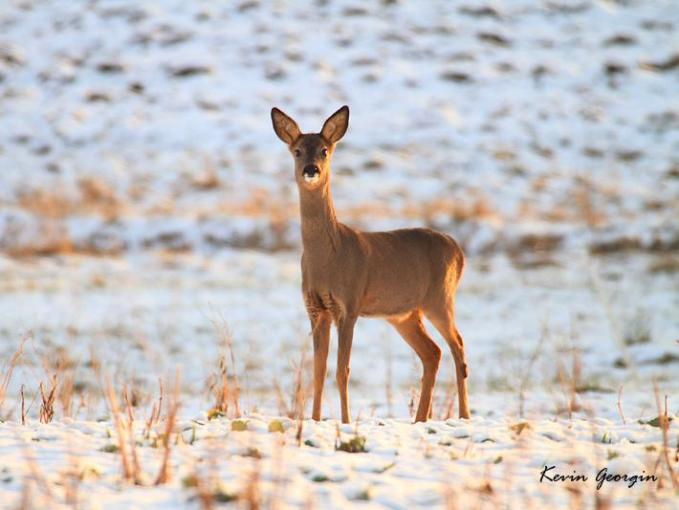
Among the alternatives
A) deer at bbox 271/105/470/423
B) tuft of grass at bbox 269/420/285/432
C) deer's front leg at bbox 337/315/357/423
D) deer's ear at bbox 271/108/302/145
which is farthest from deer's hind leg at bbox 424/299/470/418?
tuft of grass at bbox 269/420/285/432

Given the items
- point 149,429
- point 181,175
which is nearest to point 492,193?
point 181,175

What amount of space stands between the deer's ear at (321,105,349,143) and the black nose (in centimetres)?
50

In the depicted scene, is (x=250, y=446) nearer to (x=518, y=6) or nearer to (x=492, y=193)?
(x=492, y=193)

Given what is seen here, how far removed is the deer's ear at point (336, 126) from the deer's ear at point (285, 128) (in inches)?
8.0

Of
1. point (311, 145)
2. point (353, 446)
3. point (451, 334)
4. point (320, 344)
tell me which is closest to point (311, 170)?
point (311, 145)

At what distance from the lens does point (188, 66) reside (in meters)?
27.0

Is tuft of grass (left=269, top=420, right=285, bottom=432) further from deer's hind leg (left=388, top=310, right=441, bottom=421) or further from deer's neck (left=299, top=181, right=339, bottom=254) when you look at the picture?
deer's hind leg (left=388, top=310, right=441, bottom=421)

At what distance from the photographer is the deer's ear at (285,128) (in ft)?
20.6

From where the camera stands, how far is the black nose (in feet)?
19.0

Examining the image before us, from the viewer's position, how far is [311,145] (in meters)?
6.08

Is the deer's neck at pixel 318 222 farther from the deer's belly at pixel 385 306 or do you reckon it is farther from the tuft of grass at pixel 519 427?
the tuft of grass at pixel 519 427

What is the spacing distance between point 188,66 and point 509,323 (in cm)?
1799

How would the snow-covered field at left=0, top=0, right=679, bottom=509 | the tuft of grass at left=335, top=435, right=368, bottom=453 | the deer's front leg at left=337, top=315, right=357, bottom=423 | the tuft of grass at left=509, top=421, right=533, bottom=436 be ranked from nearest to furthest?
the snow-covered field at left=0, top=0, right=679, bottom=509 < the tuft of grass at left=335, top=435, right=368, bottom=453 < the tuft of grass at left=509, top=421, right=533, bottom=436 < the deer's front leg at left=337, top=315, right=357, bottom=423

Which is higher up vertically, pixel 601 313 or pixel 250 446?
pixel 250 446
